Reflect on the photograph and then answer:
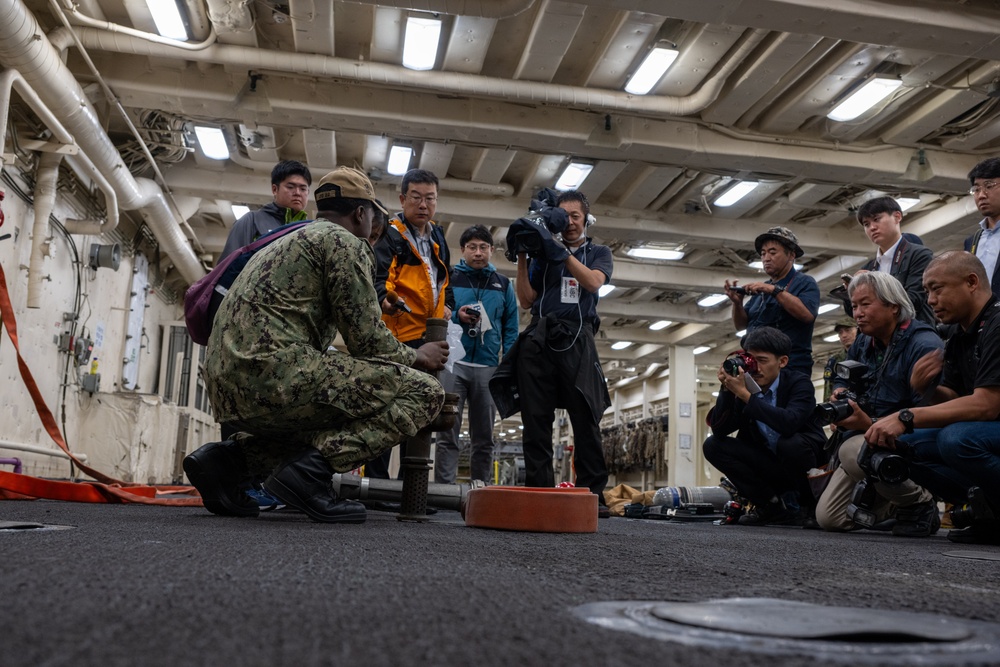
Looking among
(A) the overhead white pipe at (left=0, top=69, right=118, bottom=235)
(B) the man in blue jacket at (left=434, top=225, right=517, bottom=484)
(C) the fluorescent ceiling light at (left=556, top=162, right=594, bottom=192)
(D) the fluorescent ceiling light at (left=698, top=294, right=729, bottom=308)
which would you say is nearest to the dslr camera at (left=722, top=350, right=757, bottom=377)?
(B) the man in blue jacket at (left=434, top=225, right=517, bottom=484)

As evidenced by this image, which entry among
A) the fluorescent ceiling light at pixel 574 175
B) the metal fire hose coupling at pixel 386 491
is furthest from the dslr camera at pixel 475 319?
the fluorescent ceiling light at pixel 574 175

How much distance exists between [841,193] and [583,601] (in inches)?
311

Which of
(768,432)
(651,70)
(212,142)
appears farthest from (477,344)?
(212,142)

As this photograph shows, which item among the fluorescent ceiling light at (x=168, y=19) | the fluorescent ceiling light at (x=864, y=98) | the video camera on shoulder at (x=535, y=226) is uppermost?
the fluorescent ceiling light at (x=864, y=98)

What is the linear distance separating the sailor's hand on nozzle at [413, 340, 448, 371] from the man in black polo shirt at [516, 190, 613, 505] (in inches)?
38.3

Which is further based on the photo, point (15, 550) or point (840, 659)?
point (15, 550)

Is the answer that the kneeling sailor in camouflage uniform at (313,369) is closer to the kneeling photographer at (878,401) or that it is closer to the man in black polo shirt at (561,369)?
the man in black polo shirt at (561,369)

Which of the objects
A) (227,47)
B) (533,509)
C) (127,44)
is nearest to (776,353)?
(533,509)

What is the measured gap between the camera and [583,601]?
3.12 ft

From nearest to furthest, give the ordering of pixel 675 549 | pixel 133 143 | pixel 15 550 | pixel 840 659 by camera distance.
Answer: pixel 840 659 → pixel 15 550 → pixel 675 549 → pixel 133 143

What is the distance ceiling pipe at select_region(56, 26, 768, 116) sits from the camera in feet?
17.0

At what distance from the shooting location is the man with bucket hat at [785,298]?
398 cm

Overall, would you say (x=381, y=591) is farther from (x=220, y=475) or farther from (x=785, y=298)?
(x=785, y=298)

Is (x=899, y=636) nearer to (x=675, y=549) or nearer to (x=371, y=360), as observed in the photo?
Answer: (x=675, y=549)
